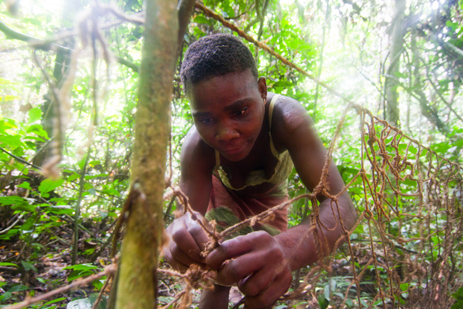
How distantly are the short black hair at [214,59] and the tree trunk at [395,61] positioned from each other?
7.22 feet

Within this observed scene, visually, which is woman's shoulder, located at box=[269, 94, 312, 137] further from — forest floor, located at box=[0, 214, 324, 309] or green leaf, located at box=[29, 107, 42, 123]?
green leaf, located at box=[29, 107, 42, 123]

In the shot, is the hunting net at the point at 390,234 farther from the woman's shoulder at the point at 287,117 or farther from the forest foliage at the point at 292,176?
the woman's shoulder at the point at 287,117

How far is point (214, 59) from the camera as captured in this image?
1213mm

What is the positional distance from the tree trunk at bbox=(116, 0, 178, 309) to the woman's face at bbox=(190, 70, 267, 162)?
33.3 inches

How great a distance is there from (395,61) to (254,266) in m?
2.99

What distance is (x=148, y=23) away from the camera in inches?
13.6

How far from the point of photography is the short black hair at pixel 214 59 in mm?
1204

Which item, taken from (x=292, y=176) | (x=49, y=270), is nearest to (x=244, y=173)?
(x=292, y=176)

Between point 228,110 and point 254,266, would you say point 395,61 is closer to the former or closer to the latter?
point 228,110

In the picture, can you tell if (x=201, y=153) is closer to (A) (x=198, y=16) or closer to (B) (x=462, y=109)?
(A) (x=198, y=16)

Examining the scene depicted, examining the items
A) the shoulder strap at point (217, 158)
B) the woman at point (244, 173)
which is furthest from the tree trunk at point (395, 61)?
the shoulder strap at point (217, 158)

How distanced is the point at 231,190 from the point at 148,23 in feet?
5.66

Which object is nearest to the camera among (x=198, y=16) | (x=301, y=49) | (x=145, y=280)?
(x=145, y=280)

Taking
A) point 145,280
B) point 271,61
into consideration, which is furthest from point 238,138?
point 271,61
